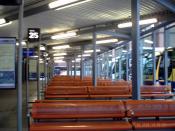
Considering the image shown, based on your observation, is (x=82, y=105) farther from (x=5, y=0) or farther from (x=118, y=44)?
(x=118, y=44)

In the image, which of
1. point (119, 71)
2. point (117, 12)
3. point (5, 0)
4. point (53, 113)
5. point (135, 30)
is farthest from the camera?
point (119, 71)

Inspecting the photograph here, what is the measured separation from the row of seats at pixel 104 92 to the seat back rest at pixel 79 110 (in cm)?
670

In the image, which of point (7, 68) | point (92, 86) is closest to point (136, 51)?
point (7, 68)

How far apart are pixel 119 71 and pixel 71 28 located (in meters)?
10.3

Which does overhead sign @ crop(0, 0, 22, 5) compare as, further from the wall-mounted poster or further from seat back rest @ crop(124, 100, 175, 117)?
seat back rest @ crop(124, 100, 175, 117)

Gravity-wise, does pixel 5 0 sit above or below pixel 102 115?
above

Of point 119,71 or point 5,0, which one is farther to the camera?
point 119,71

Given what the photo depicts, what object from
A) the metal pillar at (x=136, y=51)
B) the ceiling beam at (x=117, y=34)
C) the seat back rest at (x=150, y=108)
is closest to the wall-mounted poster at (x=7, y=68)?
the seat back rest at (x=150, y=108)

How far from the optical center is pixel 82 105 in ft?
25.8

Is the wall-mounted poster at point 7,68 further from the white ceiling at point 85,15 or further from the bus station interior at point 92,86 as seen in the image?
the white ceiling at point 85,15

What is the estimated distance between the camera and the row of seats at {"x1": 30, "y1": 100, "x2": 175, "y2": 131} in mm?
7453

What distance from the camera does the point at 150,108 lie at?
315 inches

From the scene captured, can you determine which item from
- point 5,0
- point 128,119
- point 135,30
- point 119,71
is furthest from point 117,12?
point 119,71

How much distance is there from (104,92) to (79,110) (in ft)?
25.9
